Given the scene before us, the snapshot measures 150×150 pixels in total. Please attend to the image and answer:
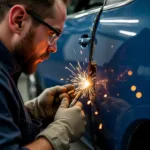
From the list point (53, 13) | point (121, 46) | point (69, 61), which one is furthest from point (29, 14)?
point (69, 61)

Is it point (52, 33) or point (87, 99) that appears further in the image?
point (87, 99)

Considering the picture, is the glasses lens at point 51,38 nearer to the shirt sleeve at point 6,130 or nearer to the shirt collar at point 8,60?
the shirt collar at point 8,60

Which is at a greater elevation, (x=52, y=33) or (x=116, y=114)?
(x=52, y=33)

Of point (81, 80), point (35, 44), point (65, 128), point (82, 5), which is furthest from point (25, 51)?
point (82, 5)

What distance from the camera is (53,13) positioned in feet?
5.28

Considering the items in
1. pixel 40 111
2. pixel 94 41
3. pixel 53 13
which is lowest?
pixel 40 111

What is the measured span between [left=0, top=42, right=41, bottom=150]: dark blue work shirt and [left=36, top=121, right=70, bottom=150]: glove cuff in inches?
3.6

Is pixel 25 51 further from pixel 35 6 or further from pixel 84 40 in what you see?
pixel 84 40

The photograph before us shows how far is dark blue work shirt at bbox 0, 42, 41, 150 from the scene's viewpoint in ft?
4.44

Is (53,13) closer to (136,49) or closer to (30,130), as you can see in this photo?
(136,49)

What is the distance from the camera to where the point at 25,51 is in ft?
5.21

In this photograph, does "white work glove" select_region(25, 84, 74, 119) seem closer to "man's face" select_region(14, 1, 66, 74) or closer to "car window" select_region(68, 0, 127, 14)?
"man's face" select_region(14, 1, 66, 74)

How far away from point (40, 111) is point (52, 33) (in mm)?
673

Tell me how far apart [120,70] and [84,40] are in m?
0.45
